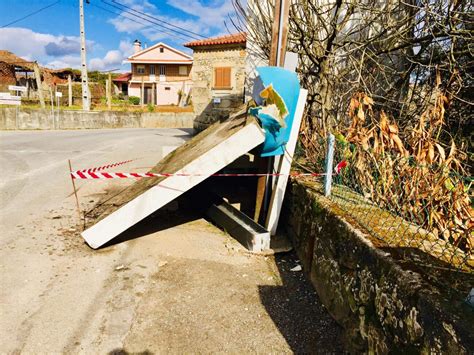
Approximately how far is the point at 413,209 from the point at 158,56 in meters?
44.3

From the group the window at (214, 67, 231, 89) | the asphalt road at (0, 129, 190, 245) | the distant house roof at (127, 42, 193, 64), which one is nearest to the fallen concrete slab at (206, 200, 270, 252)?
the asphalt road at (0, 129, 190, 245)

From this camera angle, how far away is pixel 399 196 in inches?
137

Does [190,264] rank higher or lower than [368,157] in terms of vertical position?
lower

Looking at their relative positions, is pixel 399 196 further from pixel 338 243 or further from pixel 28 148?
pixel 28 148

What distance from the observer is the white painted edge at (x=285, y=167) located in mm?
4828

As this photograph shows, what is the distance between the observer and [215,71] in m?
21.0

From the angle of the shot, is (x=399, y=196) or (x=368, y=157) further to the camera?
(x=368, y=157)

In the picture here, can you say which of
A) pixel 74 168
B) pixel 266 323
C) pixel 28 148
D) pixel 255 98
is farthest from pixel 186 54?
pixel 266 323

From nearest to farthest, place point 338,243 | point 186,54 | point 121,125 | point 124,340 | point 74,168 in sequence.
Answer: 1. point 124,340
2. point 338,243
3. point 74,168
4. point 121,125
5. point 186,54

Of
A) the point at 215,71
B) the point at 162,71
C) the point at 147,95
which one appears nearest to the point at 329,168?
the point at 215,71

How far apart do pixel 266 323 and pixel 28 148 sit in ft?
38.0

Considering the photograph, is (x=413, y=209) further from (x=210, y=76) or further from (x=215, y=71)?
(x=210, y=76)

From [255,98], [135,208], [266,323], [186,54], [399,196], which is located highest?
[186,54]

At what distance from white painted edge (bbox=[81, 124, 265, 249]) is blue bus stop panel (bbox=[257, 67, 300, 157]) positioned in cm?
41
